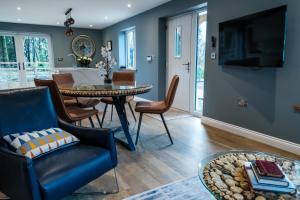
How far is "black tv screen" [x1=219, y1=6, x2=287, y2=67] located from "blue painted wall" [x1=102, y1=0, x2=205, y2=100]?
1327mm

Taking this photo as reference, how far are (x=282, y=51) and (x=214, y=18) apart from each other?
4.44 ft

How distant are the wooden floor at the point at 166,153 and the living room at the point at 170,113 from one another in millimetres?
13

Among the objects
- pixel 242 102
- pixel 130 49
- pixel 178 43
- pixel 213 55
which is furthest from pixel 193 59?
pixel 130 49

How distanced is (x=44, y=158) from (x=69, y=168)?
0.25 meters

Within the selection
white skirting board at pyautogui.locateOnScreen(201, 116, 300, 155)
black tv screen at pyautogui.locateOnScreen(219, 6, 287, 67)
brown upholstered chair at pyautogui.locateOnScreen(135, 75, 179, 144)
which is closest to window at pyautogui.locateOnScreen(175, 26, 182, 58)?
black tv screen at pyautogui.locateOnScreen(219, 6, 287, 67)

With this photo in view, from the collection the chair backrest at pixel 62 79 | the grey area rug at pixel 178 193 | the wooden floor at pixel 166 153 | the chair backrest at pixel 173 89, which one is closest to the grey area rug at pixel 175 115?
the wooden floor at pixel 166 153

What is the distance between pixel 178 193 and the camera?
1791mm

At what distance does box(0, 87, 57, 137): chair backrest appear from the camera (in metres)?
1.64

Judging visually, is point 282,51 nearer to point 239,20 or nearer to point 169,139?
point 239,20

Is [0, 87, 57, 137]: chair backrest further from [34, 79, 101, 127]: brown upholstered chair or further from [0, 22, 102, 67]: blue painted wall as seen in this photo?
[0, 22, 102, 67]: blue painted wall

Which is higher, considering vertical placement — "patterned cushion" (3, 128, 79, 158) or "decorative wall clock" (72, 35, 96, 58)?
"decorative wall clock" (72, 35, 96, 58)

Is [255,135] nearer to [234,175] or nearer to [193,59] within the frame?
[193,59]

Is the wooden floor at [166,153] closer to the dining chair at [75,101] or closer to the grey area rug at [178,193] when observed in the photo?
the grey area rug at [178,193]

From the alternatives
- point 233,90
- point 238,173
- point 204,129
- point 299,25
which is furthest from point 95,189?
point 299,25
